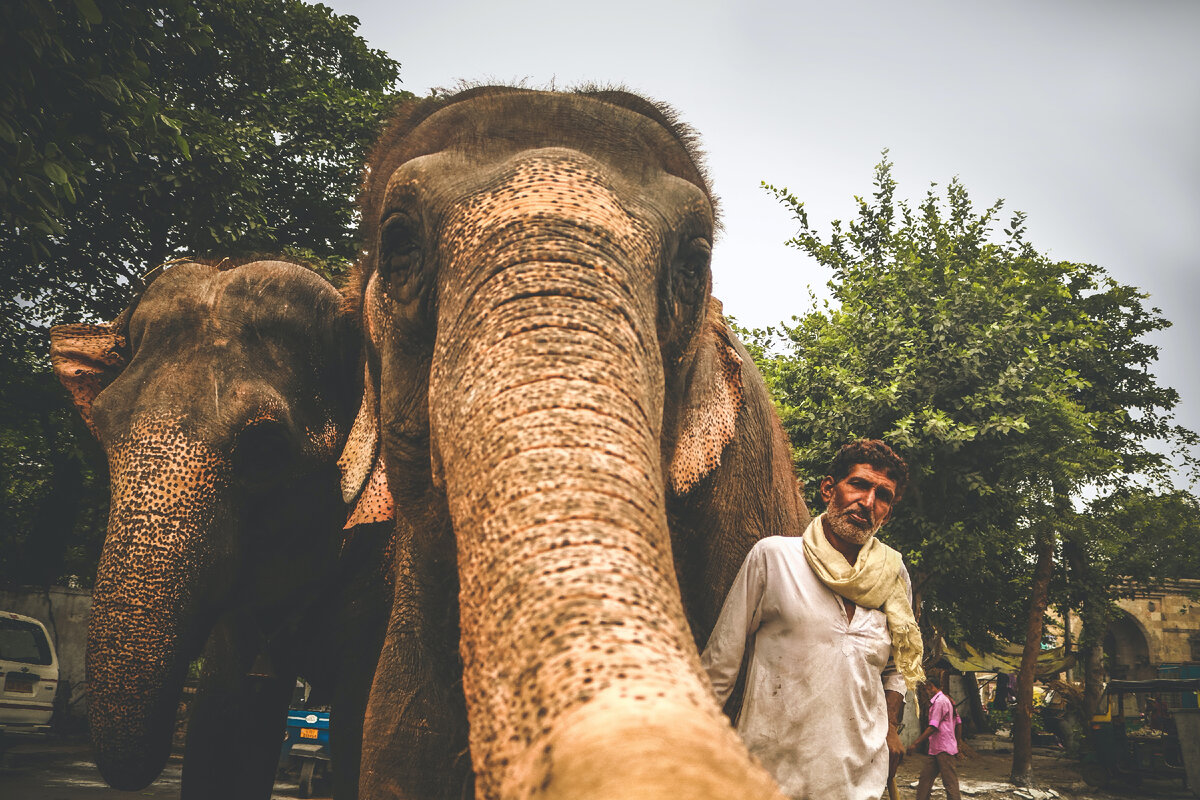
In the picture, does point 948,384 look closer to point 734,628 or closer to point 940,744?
point 940,744

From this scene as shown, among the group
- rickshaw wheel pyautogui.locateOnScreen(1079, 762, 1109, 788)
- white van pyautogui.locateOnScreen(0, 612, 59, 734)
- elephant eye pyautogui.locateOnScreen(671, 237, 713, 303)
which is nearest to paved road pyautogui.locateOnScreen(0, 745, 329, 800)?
→ white van pyautogui.locateOnScreen(0, 612, 59, 734)

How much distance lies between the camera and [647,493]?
1395mm

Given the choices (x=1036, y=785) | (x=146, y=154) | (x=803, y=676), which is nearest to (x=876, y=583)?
(x=803, y=676)

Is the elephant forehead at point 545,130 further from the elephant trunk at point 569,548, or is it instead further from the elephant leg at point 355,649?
the elephant leg at point 355,649

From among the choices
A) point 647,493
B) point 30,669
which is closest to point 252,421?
point 647,493

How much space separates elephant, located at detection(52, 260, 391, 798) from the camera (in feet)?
11.1

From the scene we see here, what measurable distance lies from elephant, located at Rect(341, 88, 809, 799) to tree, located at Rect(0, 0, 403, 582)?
2.16 m

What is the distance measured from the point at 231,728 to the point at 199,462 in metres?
1.73

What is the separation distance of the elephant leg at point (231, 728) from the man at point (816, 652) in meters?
2.91

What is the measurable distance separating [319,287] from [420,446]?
2.21 meters

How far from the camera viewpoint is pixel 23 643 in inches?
541

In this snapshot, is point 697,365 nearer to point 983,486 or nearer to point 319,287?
point 319,287

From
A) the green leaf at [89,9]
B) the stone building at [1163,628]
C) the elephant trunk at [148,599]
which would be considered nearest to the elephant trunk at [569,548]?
the elephant trunk at [148,599]

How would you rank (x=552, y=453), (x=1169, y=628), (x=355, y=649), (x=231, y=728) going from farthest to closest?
1. (x=1169, y=628)
2. (x=231, y=728)
3. (x=355, y=649)
4. (x=552, y=453)
